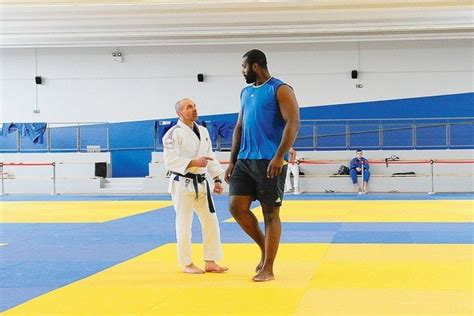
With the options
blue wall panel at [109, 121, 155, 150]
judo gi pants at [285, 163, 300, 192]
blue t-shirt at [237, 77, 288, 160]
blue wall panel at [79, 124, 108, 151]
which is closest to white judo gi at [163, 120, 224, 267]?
blue t-shirt at [237, 77, 288, 160]

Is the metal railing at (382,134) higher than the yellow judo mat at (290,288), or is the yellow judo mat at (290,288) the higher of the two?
the metal railing at (382,134)

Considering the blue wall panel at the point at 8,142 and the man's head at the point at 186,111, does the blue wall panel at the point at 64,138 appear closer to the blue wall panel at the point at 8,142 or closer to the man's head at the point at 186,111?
the blue wall panel at the point at 8,142

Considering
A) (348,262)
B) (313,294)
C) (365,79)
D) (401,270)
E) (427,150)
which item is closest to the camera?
(313,294)

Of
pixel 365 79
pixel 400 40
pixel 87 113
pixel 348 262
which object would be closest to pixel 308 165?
pixel 365 79

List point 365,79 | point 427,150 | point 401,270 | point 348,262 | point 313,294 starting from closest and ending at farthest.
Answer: point 313,294, point 401,270, point 348,262, point 427,150, point 365,79

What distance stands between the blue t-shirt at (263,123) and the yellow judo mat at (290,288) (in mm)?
1238

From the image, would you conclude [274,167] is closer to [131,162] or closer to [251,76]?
[251,76]

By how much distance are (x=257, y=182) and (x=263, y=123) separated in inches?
22.3

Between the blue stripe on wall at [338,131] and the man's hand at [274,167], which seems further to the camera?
the blue stripe on wall at [338,131]

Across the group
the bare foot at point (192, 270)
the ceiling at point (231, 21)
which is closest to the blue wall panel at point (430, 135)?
the ceiling at point (231, 21)

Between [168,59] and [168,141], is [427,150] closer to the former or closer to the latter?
[168,59]

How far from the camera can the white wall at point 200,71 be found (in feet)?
84.5

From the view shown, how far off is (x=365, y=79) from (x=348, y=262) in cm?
1942

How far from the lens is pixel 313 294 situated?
558cm
